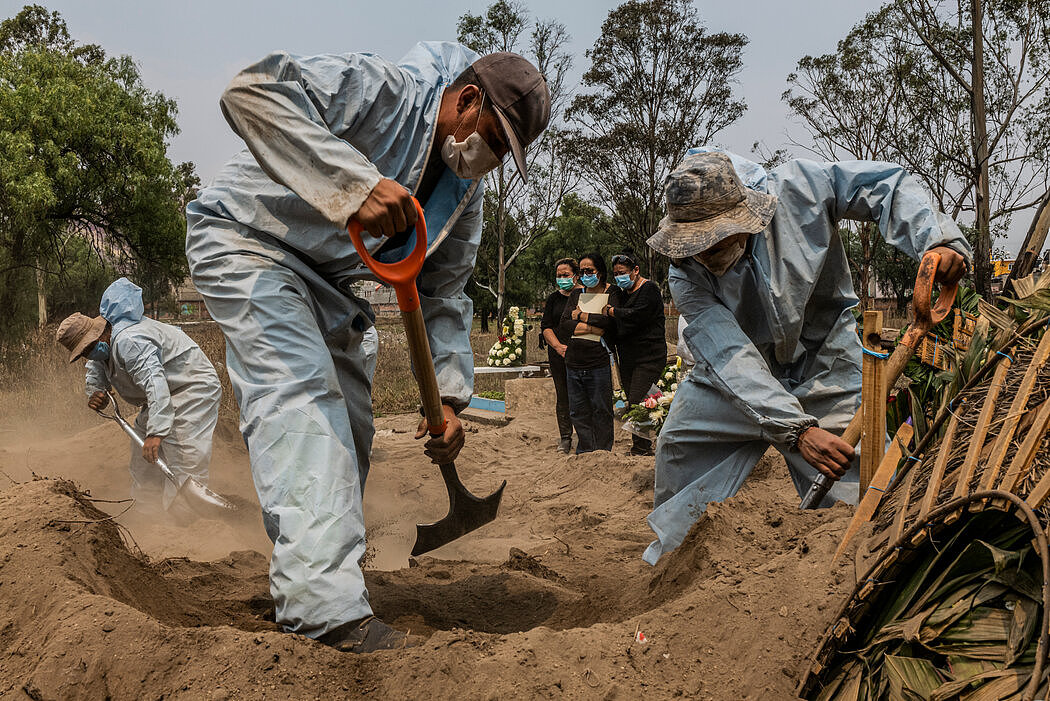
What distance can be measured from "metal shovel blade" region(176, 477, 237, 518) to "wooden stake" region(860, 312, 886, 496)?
185 inches

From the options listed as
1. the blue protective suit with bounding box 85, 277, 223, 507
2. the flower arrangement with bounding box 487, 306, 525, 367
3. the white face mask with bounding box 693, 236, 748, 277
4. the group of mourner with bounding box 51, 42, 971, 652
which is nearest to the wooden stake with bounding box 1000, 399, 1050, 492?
the group of mourner with bounding box 51, 42, 971, 652

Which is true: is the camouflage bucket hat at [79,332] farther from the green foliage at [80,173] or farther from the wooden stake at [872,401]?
the green foliage at [80,173]

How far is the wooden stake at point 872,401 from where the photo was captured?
256 cm

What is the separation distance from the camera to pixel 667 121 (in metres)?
21.8

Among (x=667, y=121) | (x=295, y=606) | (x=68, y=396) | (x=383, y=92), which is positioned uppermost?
(x=667, y=121)

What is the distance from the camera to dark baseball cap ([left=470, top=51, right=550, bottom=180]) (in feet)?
8.46

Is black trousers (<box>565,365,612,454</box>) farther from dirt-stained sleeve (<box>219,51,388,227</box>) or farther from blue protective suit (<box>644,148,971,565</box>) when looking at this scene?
dirt-stained sleeve (<box>219,51,388,227</box>)

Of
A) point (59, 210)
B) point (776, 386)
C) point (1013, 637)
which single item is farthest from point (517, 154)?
point (59, 210)

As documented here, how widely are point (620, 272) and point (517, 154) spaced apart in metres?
4.86

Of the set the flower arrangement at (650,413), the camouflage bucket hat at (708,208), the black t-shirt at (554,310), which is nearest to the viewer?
the camouflage bucket hat at (708,208)

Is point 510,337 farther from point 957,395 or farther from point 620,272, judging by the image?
point 957,395

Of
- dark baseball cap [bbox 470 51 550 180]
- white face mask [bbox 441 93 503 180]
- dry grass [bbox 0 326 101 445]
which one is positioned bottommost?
dry grass [bbox 0 326 101 445]

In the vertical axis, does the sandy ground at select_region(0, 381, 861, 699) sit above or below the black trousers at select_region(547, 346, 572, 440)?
above

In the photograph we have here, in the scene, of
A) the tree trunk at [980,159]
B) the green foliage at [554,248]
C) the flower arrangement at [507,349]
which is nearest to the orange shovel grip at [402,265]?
the flower arrangement at [507,349]
